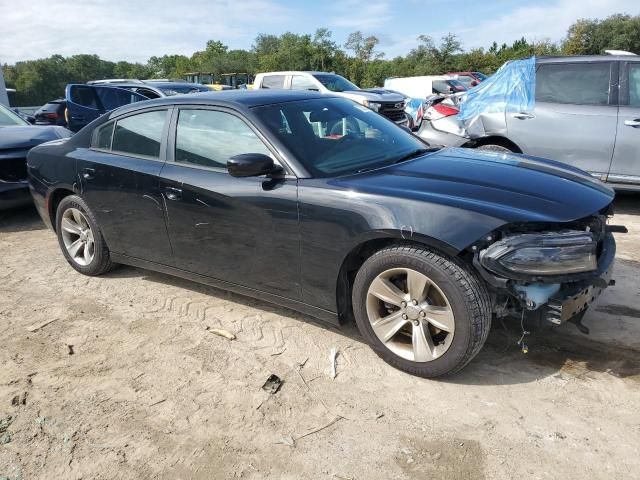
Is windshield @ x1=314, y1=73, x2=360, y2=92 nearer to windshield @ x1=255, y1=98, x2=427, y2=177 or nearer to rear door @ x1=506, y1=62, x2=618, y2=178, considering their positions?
Answer: rear door @ x1=506, y1=62, x2=618, y2=178

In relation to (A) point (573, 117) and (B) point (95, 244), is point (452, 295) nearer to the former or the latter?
(B) point (95, 244)

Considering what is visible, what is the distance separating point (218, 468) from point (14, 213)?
6422mm

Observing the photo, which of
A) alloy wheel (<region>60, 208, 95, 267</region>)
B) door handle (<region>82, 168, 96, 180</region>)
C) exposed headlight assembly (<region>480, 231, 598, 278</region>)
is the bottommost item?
alloy wheel (<region>60, 208, 95, 267</region>)

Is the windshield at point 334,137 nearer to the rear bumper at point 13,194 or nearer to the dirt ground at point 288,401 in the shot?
the dirt ground at point 288,401

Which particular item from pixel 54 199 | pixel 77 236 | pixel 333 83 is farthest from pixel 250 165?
pixel 333 83

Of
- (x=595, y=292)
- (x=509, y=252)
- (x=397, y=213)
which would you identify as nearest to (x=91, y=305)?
(x=397, y=213)

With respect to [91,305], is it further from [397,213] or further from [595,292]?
[595,292]

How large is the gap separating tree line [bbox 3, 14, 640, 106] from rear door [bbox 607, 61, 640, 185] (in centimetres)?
3569

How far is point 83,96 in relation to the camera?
426 inches

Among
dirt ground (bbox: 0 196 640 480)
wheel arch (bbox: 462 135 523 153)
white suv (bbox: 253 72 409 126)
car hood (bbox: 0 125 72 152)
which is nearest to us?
dirt ground (bbox: 0 196 640 480)

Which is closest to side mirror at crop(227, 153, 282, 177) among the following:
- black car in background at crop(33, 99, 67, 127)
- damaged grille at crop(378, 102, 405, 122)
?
damaged grille at crop(378, 102, 405, 122)

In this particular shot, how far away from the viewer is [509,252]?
2615mm

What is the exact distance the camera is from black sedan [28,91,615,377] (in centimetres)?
271

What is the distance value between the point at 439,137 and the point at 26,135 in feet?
18.0
